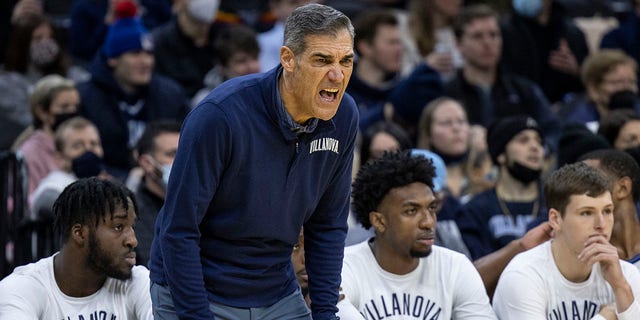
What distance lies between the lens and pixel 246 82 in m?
4.34

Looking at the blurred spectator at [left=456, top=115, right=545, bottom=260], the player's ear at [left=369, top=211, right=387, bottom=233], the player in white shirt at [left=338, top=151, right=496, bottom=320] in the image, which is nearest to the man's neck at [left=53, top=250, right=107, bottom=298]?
the player in white shirt at [left=338, top=151, right=496, bottom=320]

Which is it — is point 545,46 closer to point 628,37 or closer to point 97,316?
point 628,37

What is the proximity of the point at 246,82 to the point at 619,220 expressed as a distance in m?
2.74

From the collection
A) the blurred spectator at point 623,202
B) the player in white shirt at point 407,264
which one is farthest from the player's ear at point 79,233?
the blurred spectator at point 623,202

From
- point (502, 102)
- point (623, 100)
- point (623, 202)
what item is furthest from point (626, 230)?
point (502, 102)

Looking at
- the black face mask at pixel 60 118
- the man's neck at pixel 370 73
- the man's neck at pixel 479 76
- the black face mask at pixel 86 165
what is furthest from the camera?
the man's neck at pixel 370 73

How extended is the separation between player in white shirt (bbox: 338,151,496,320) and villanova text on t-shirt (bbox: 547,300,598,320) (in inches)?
12.7

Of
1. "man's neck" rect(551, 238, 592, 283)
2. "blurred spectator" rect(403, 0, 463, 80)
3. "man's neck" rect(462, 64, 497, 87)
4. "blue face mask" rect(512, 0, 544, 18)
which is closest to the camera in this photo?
"man's neck" rect(551, 238, 592, 283)

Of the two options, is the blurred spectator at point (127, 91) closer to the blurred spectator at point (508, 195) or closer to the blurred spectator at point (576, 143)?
the blurred spectator at point (508, 195)

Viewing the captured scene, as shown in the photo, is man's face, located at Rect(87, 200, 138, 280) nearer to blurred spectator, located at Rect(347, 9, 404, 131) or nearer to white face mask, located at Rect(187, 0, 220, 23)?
blurred spectator, located at Rect(347, 9, 404, 131)

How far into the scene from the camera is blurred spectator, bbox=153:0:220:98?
9938mm

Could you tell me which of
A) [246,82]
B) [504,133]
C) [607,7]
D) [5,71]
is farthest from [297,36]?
[607,7]

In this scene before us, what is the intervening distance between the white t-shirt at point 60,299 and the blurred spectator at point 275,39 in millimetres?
4697

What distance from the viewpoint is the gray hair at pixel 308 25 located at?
418 cm
